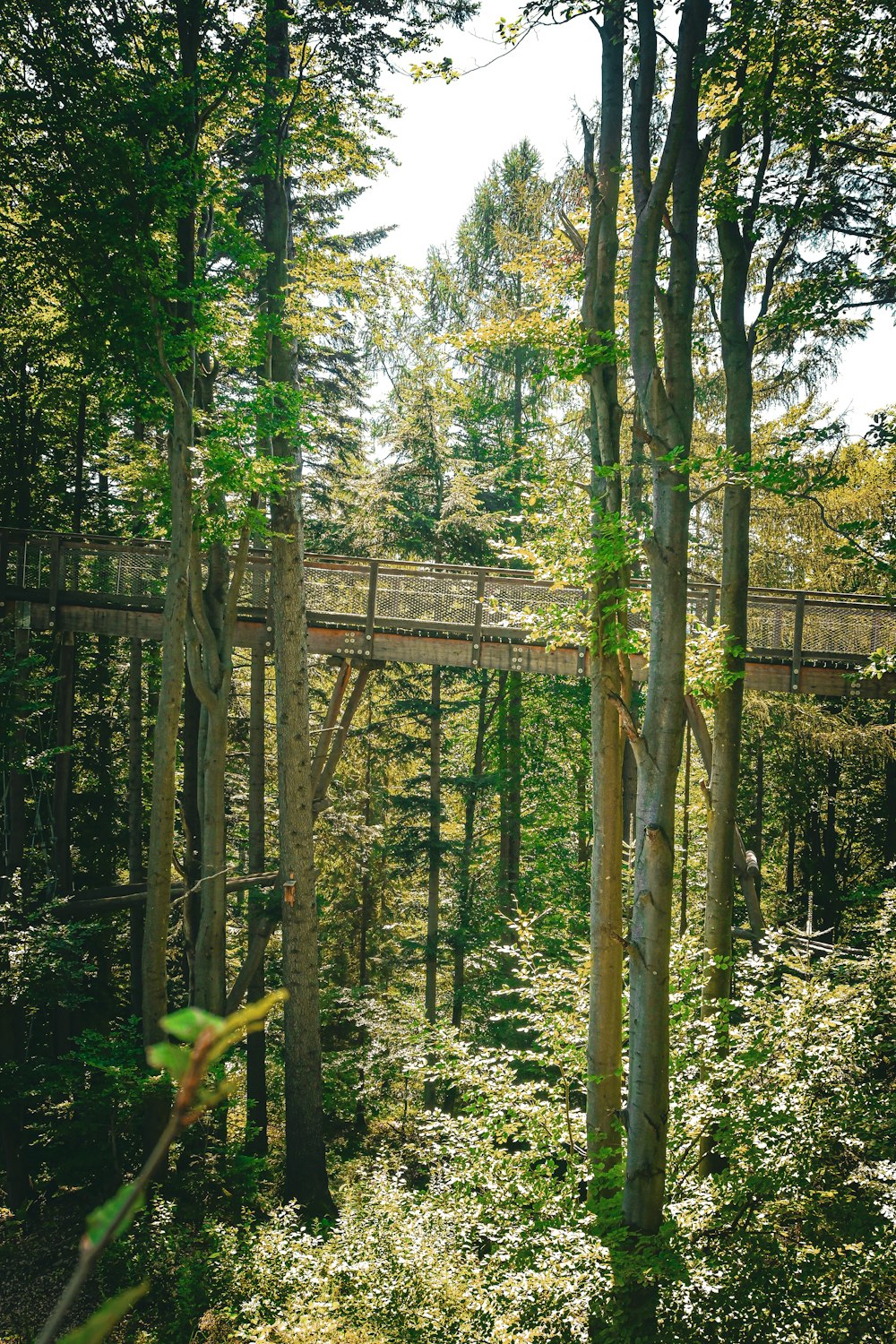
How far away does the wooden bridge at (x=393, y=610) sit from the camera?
10.7 metres

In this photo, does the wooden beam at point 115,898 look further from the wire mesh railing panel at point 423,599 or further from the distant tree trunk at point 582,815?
the distant tree trunk at point 582,815

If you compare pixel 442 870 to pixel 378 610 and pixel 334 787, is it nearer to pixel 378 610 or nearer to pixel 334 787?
pixel 334 787

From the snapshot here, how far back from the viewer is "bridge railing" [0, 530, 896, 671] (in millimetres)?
10688

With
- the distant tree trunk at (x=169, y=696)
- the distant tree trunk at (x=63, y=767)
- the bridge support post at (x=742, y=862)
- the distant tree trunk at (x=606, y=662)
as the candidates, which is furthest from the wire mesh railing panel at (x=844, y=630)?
the distant tree trunk at (x=63, y=767)

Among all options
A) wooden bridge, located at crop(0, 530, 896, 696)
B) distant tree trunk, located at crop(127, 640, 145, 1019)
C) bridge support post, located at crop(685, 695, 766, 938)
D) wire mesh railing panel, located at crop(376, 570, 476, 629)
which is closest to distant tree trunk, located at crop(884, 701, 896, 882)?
wooden bridge, located at crop(0, 530, 896, 696)

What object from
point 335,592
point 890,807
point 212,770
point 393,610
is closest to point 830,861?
point 890,807

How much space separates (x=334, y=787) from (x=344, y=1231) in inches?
446

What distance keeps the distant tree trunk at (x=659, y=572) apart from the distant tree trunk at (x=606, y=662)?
0.75 meters

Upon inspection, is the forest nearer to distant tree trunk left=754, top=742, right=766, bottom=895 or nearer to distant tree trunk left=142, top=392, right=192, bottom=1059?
distant tree trunk left=142, top=392, right=192, bottom=1059

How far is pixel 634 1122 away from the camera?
16.2ft

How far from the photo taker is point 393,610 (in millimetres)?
11359

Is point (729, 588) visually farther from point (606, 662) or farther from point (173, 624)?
point (173, 624)

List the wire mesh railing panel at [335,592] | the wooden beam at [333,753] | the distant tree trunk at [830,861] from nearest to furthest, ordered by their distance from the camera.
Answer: the wooden beam at [333,753] → the wire mesh railing panel at [335,592] → the distant tree trunk at [830,861]

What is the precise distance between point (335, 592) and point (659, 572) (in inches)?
273
